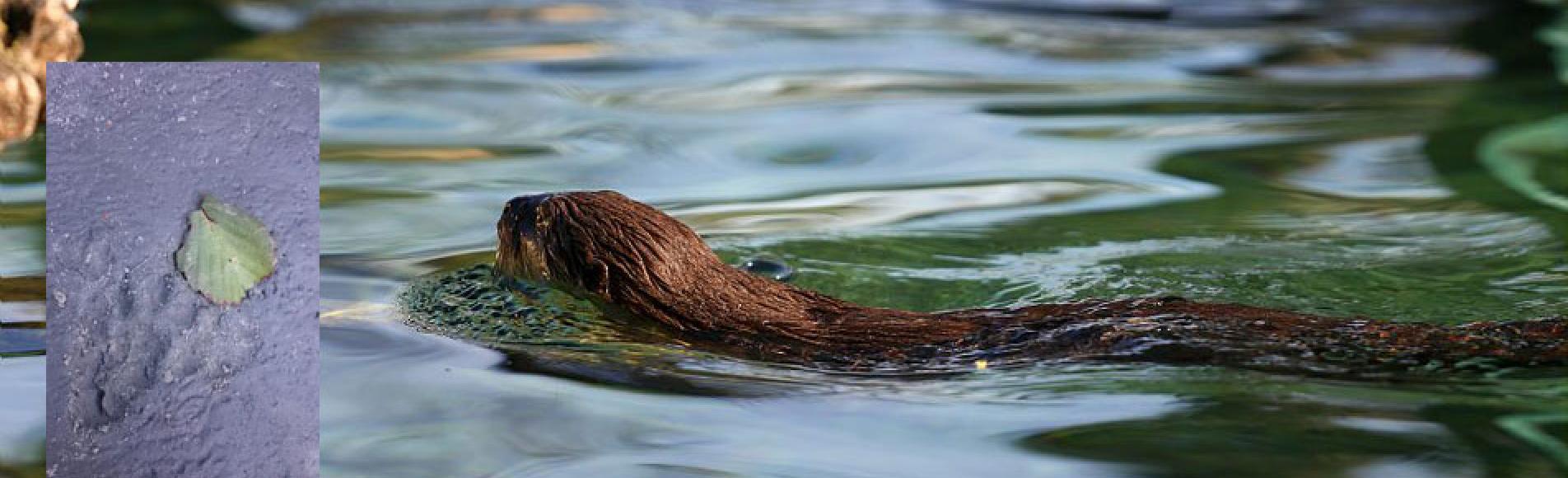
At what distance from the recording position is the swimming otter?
4.26 m

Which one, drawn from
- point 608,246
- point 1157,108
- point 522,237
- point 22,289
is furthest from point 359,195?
point 1157,108

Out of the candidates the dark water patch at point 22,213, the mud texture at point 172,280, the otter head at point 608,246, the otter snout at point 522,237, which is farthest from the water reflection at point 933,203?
the dark water patch at point 22,213

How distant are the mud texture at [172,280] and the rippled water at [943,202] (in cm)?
58

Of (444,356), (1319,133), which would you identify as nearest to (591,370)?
(444,356)

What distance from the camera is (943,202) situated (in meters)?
6.94

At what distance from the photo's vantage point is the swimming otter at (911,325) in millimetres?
4262

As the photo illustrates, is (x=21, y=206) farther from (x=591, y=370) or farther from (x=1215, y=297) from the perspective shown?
(x=1215, y=297)

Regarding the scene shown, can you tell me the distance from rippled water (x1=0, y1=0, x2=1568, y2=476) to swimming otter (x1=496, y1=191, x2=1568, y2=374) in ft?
0.26

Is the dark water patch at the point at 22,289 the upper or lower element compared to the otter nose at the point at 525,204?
lower

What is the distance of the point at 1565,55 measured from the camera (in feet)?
31.8

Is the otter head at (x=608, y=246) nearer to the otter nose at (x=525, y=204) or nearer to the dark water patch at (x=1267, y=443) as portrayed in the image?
the otter nose at (x=525, y=204)

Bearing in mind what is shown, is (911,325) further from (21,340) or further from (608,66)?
(608,66)

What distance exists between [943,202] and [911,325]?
251cm

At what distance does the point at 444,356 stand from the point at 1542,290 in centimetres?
281
